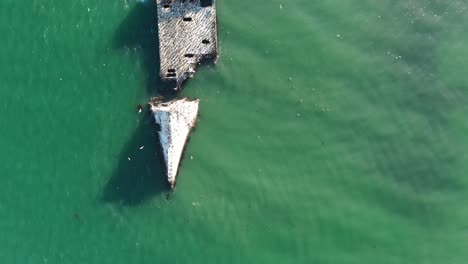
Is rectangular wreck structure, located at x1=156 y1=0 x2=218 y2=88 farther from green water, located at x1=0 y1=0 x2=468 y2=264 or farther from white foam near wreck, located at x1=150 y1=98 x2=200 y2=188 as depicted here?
white foam near wreck, located at x1=150 y1=98 x2=200 y2=188

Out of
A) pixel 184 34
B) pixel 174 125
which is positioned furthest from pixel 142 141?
pixel 184 34

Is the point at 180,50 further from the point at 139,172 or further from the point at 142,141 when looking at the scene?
the point at 139,172

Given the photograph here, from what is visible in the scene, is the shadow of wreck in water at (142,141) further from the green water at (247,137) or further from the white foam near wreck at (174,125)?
the white foam near wreck at (174,125)

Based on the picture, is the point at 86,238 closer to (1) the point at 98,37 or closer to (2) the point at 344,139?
(1) the point at 98,37

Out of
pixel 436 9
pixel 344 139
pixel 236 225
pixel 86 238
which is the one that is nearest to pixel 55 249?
pixel 86 238

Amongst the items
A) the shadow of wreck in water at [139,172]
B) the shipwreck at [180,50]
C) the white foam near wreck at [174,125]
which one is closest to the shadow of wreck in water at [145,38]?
the shipwreck at [180,50]

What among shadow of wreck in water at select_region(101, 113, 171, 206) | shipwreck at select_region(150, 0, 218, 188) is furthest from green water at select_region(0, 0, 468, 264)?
shipwreck at select_region(150, 0, 218, 188)

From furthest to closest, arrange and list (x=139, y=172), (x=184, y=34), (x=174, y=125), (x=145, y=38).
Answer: (x=139, y=172) < (x=145, y=38) < (x=184, y=34) < (x=174, y=125)
